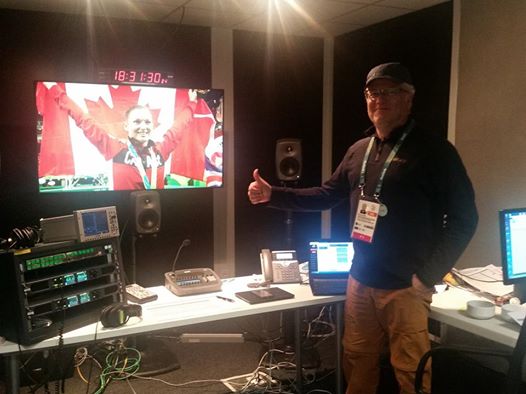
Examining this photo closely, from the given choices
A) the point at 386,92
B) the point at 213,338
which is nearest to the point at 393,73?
the point at 386,92

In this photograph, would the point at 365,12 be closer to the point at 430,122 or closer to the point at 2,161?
the point at 430,122

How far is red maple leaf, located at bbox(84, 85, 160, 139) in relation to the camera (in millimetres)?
3461

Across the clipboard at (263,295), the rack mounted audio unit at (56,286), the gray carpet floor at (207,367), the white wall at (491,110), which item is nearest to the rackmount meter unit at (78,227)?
the rack mounted audio unit at (56,286)

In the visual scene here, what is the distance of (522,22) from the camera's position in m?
2.85

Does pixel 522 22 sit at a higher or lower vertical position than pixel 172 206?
higher

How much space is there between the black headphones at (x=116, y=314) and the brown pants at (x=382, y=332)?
101 cm

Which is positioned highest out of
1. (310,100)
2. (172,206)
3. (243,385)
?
(310,100)

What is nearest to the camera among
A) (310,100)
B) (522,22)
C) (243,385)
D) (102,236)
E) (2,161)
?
(102,236)

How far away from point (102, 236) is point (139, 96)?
167cm

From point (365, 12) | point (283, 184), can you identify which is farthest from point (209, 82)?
point (365, 12)

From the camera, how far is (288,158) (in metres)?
3.94

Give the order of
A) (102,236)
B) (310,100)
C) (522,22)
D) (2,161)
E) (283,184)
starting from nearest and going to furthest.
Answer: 1. (102,236)
2. (522,22)
3. (2,161)
4. (283,184)
5. (310,100)

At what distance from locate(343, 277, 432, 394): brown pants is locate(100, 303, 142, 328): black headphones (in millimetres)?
1006

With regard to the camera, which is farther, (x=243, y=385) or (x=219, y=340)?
(x=219, y=340)
